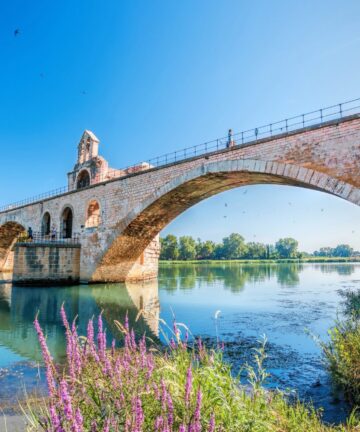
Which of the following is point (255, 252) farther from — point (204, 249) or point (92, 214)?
point (92, 214)

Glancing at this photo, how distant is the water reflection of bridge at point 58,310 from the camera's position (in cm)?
771

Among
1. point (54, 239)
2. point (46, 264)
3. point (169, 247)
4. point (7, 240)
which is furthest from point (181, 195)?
point (169, 247)

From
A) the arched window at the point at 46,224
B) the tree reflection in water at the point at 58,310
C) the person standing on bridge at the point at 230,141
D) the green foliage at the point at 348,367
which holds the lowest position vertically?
the tree reflection in water at the point at 58,310

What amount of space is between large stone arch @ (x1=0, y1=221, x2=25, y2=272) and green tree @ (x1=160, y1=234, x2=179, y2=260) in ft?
116

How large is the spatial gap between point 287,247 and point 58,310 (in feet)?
328

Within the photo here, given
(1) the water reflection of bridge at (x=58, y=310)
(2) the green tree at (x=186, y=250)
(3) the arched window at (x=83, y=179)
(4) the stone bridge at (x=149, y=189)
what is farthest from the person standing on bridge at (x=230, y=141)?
(2) the green tree at (x=186, y=250)

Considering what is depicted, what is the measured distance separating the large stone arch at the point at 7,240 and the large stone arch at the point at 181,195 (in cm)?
1842

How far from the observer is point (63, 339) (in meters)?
7.91

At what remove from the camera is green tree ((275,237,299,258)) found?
102m

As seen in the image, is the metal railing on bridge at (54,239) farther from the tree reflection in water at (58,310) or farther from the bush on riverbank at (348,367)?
the bush on riverbank at (348,367)

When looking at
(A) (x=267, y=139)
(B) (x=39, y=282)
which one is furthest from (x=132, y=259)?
(A) (x=267, y=139)

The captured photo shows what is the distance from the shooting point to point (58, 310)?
12.1 metres

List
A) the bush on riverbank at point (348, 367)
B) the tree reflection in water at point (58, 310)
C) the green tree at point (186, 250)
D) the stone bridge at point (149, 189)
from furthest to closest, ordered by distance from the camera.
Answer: the green tree at point (186, 250) < the stone bridge at point (149, 189) < the tree reflection in water at point (58, 310) < the bush on riverbank at point (348, 367)

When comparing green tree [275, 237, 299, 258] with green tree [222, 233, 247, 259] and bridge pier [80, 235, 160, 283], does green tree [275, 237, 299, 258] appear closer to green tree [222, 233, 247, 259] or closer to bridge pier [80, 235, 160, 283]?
green tree [222, 233, 247, 259]
